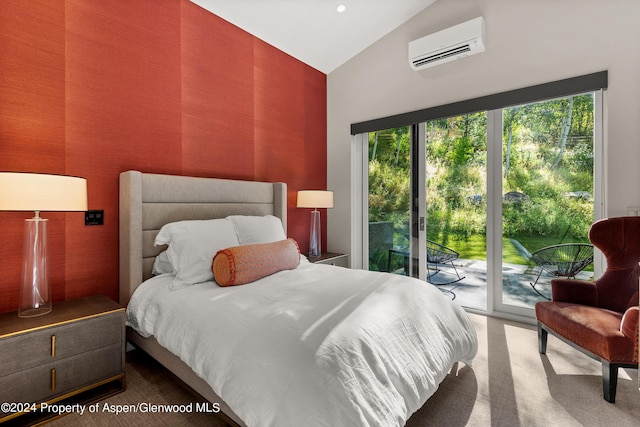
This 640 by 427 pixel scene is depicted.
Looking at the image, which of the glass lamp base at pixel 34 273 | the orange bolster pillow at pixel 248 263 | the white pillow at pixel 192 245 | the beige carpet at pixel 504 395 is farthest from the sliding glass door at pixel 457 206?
the glass lamp base at pixel 34 273

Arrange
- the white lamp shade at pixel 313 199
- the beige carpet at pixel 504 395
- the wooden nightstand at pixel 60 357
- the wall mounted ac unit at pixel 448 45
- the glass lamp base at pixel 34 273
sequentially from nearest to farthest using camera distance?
1. the wooden nightstand at pixel 60 357
2. the beige carpet at pixel 504 395
3. the glass lamp base at pixel 34 273
4. the wall mounted ac unit at pixel 448 45
5. the white lamp shade at pixel 313 199

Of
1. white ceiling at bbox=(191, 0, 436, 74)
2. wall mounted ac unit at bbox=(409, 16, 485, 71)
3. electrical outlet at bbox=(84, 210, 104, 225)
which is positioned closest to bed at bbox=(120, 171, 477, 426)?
electrical outlet at bbox=(84, 210, 104, 225)

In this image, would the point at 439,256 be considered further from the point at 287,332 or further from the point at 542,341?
the point at 287,332

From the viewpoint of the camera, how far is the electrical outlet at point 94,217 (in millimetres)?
2230

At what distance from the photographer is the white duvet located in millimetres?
1132

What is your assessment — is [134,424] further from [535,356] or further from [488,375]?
[535,356]

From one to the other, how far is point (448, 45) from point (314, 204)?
2.11 m

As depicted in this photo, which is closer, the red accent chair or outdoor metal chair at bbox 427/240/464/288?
the red accent chair

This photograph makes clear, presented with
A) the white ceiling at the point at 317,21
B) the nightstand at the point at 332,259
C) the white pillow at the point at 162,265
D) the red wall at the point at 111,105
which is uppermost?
the white ceiling at the point at 317,21

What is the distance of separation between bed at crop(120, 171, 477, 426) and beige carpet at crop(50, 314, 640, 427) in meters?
0.20

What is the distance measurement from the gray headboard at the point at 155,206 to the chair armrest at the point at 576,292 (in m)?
2.67

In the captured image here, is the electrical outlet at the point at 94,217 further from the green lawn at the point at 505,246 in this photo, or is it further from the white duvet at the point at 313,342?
the green lawn at the point at 505,246

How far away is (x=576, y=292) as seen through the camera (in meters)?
2.29

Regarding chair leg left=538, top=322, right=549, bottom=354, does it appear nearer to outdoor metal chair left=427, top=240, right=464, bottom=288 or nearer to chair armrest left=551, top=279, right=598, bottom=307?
chair armrest left=551, top=279, right=598, bottom=307
